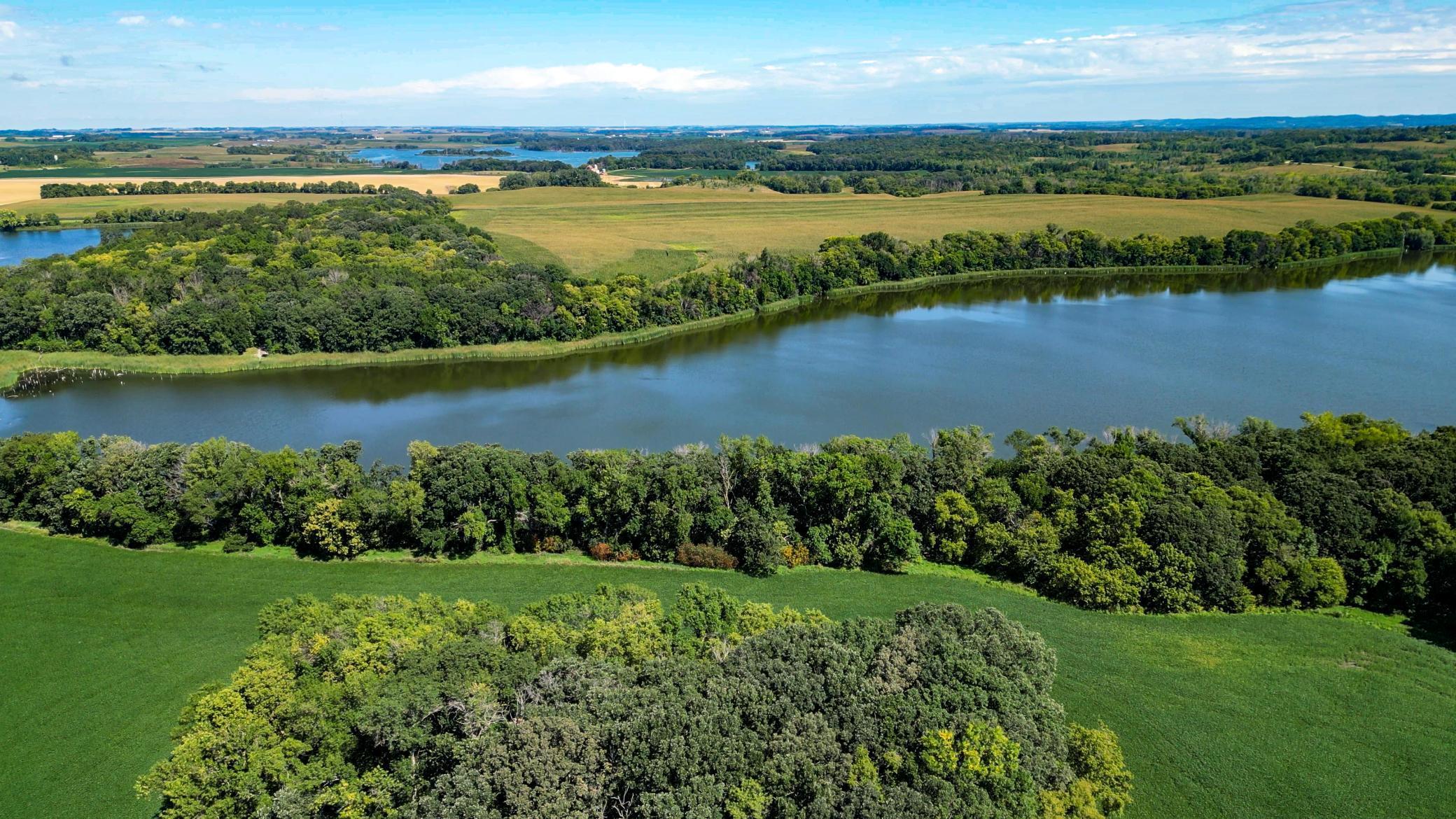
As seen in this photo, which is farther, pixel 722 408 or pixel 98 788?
pixel 722 408

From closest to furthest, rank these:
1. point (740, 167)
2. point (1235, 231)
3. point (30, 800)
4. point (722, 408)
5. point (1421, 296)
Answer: point (30, 800)
point (722, 408)
point (1421, 296)
point (1235, 231)
point (740, 167)

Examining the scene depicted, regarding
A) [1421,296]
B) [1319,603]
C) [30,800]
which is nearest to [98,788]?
[30,800]

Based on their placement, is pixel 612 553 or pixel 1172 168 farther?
pixel 1172 168

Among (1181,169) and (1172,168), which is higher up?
(1172,168)

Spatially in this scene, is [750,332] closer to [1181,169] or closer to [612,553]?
[612,553]

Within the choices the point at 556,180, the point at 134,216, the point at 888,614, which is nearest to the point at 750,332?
the point at 888,614

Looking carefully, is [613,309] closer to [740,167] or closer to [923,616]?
[923,616]
